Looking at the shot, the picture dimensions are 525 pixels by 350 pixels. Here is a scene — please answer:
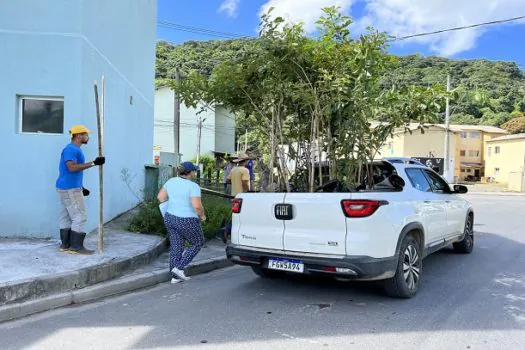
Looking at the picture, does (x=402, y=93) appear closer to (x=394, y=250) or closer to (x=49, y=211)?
(x=394, y=250)

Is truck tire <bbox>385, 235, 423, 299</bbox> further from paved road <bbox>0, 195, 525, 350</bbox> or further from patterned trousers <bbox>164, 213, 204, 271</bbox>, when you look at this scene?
patterned trousers <bbox>164, 213, 204, 271</bbox>

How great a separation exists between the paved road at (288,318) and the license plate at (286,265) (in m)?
0.40

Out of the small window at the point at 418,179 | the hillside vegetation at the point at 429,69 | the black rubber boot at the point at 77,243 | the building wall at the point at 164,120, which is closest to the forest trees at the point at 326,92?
the hillside vegetation at the point at 429,69

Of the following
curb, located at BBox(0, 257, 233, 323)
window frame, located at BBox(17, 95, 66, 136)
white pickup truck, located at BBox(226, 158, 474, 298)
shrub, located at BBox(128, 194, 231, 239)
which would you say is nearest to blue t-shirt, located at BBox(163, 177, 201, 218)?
white pickup truck, located at BBox(226, 158, 474, 298)

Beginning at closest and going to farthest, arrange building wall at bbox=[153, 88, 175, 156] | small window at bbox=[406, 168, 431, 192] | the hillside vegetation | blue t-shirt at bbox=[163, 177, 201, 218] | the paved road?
the paved road
blue t-shirt at bbox=[163, 177, 201, 218]
small window at bbox=[406, 168, 431, 192]
the hillside vegetation
building wall at bbox=[153, 88, 175, 156]

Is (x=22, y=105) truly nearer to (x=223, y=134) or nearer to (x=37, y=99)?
(x=37, y=99)

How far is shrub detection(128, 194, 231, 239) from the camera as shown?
27.2 ft

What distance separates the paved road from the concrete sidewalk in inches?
8.6

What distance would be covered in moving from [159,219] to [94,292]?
9.93 feet

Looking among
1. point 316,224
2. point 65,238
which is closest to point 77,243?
point 65,238

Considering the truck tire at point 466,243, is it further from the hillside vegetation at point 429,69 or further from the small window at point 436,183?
the hillside vegetation at point 429,69

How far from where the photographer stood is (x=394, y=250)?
5031 millimetres

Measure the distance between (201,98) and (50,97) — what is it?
2.35 meters

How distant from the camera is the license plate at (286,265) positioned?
510cm
